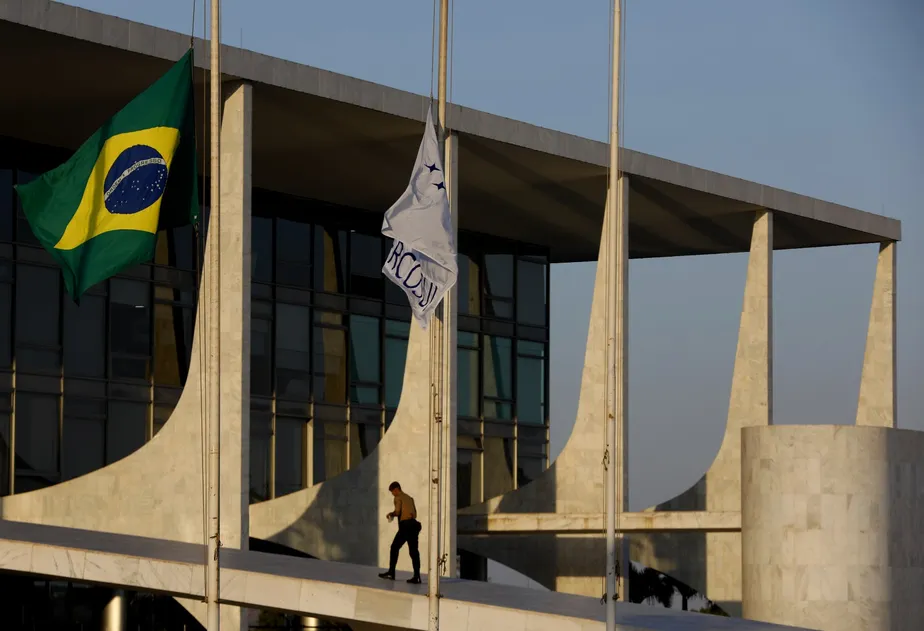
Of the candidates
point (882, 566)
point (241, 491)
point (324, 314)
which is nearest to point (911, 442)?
point (882, 566)

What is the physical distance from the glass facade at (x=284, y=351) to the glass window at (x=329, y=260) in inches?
1.6

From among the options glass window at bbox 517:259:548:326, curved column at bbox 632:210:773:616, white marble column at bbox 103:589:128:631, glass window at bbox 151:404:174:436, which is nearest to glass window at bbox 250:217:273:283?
glass window at bbox 151:404:174:436

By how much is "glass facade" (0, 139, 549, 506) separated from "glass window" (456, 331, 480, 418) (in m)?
0.04

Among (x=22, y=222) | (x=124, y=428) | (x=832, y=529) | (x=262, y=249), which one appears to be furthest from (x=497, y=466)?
(x=832, y=529)

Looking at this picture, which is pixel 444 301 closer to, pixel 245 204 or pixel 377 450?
pixel 245 204

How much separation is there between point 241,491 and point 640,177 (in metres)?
11.2

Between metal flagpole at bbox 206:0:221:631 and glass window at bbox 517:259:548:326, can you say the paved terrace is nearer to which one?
metal flagpole at bbox 206:0:221:631

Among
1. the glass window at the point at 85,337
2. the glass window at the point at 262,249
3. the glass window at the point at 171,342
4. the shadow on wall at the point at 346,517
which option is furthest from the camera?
the glass window at the point at 262,249

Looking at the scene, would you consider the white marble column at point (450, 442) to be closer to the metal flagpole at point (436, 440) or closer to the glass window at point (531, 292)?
the metal flagpole at point (436, 440)

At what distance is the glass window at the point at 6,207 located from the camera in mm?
30234

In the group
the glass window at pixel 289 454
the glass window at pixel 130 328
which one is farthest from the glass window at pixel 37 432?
the glass window at pixel 289 454

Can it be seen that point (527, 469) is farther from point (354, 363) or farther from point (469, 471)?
point (354, 363)

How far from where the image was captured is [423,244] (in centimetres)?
1967

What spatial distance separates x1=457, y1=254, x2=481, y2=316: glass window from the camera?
130 ft
